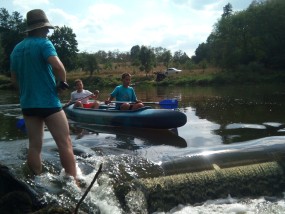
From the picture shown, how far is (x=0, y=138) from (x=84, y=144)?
272 centimetres

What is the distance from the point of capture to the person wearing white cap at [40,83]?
4.45 meters

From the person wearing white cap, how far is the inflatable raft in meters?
5.52

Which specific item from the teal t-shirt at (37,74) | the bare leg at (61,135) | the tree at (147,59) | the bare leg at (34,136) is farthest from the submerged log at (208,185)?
the tree at (147,59)

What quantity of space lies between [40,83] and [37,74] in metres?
0.11

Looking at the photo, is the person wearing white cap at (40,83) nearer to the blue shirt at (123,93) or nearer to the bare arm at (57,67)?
the bare arm at (57,67)

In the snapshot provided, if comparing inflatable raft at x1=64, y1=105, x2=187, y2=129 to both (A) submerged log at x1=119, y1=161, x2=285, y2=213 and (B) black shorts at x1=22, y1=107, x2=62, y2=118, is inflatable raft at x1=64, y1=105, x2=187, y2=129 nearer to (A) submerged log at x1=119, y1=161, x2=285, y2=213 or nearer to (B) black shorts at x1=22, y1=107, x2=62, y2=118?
(A) submerged log at x1=119, y1=161, x2=285, y2=213

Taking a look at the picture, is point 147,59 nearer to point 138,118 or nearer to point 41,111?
point 138,118

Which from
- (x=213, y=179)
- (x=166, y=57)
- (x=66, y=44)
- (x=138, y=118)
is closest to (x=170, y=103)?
(x=138, y=118)

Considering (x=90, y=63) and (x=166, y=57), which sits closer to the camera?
(x=90, y=63)

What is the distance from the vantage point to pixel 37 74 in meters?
4.46

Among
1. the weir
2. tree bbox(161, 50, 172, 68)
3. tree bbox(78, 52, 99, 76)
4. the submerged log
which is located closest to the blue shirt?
the weir

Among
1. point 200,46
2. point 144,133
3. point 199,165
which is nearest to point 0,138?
point 144,133

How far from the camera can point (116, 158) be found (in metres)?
6.44

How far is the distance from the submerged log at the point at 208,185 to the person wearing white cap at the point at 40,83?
1359 millimetres
